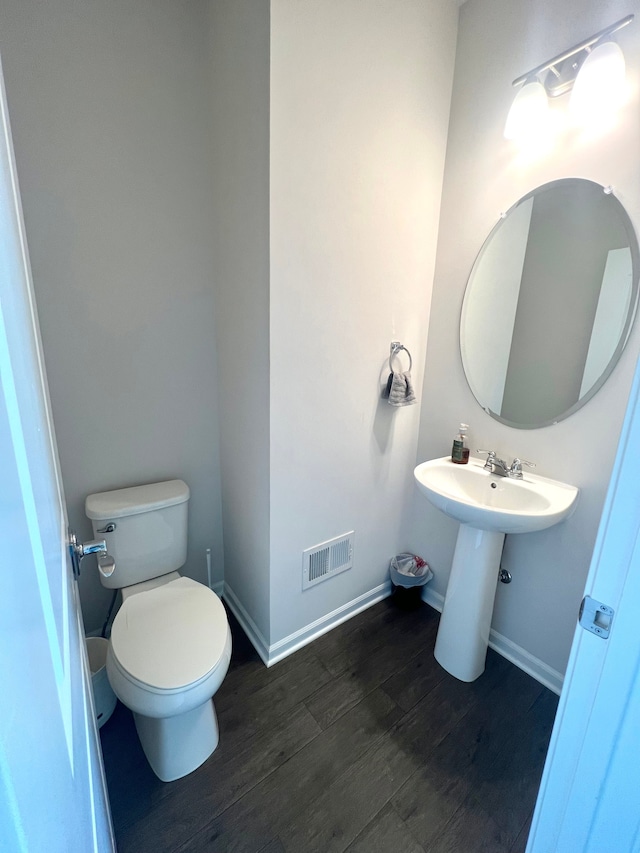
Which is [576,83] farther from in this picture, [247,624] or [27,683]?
[247,624]

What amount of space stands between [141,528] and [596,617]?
59.8 inches

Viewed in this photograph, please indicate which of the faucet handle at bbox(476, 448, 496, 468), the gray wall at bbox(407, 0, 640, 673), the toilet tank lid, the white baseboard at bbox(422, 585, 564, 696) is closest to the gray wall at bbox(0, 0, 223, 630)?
the toilet tank lid

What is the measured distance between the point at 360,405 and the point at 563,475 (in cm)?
86

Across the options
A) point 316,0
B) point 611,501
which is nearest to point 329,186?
point 316,0

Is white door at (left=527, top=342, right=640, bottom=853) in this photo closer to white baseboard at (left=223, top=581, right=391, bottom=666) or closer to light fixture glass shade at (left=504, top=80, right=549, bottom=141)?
white baseboard at (left=223, top=581, right=391, bottom=666)

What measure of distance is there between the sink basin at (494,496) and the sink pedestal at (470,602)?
0.53 feet

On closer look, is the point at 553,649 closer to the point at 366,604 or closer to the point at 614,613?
the point at 366,604

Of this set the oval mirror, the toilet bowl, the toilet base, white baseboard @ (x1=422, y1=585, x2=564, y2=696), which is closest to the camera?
the toilet bowl

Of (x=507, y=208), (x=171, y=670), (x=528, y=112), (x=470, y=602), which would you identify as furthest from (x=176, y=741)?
(x=528, y=112)

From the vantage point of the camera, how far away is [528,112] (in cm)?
138

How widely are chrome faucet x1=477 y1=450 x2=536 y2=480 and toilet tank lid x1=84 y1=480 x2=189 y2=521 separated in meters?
1.34

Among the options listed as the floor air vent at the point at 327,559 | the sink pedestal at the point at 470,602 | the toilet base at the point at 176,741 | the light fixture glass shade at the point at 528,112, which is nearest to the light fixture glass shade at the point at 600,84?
the light fixture glass shade at the point at 528,112

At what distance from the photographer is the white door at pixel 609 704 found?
552 mm

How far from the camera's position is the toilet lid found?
1130 mm
